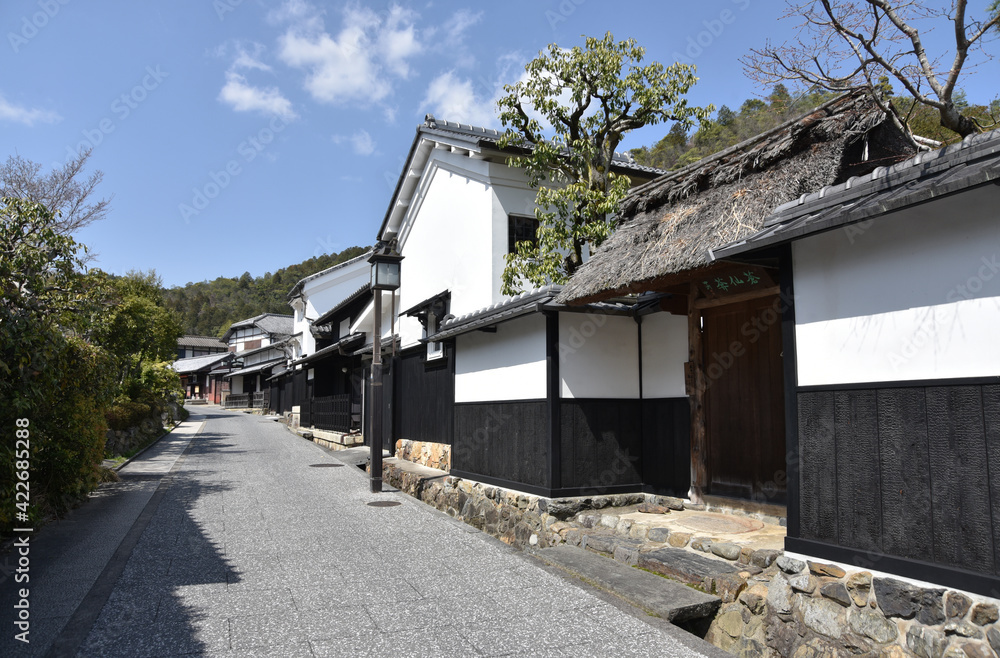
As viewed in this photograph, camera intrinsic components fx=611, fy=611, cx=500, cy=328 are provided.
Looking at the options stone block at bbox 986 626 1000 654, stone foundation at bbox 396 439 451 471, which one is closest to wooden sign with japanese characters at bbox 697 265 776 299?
stone block at bbox 986 626 1000 654

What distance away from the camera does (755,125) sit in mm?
23641

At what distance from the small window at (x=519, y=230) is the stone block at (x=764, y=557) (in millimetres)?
8624

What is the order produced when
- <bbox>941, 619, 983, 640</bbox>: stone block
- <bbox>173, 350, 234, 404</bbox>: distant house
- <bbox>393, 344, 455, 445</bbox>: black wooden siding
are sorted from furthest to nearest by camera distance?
<bbox>173, 350, 234, 404</bbox>: distant house < <bbox>393, 344, 455, 445</bbox>: black wooden siding < <bbox>941, 619, 983, 640</bbox>: stone block

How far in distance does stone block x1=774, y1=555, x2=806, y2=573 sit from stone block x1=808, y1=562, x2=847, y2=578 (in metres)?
0.08

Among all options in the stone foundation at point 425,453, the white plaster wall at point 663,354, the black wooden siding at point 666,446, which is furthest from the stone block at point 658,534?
the stone foundation at point 425,453

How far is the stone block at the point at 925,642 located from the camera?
4.05m

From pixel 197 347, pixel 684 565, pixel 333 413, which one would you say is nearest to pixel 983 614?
pixel 684 565

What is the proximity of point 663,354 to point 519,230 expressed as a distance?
5653mm

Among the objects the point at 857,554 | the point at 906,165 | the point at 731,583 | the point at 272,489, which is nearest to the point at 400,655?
the point at 731,583

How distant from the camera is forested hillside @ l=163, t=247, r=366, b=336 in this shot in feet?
277

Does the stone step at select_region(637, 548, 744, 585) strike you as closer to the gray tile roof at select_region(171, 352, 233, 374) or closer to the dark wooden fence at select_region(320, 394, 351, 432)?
the dark wooden fence at select_region(320, 394, 351, 432)

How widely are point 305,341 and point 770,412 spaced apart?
32.8 meters

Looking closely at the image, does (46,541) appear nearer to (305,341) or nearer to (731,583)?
(731,583)

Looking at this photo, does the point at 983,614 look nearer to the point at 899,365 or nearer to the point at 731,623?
the point at 899,365
